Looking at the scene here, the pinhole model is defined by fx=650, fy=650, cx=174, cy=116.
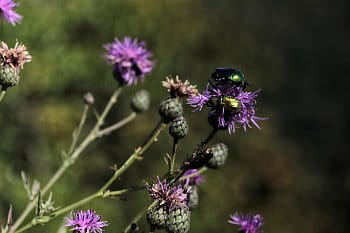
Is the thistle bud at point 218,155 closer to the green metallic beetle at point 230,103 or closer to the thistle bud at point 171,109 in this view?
Answer: the thistle bud at point 171,109

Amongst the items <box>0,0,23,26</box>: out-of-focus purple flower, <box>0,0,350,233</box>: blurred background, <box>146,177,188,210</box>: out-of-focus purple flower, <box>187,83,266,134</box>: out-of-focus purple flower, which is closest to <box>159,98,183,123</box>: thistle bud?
<box>187,83,266,134</box>: out-of-focus purple flower

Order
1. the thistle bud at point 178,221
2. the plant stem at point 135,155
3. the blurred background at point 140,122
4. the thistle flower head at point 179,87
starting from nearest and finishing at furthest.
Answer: the thistle bud at point 178,221, the plant stem at point 135,155, the thistle flower head at point 179,87, the blurred background at point 140,122

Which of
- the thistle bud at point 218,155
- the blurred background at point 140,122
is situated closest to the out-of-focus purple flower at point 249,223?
the thistle bud at point 218,155

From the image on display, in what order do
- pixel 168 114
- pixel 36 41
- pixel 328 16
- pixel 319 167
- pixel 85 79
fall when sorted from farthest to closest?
1. pixel 328 16
2. pixel 319 167
3. pixel 85 79
4. pixel 36 41
5. pixel 168 114

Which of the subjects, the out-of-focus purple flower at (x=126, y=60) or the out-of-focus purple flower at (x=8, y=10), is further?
the out-of-focus purple flower at (x=126, y=60)

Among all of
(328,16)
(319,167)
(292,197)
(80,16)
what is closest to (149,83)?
(80,16)

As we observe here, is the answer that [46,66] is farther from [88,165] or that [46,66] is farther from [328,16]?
[328,16]

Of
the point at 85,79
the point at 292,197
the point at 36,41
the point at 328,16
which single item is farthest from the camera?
the point at 328,16
